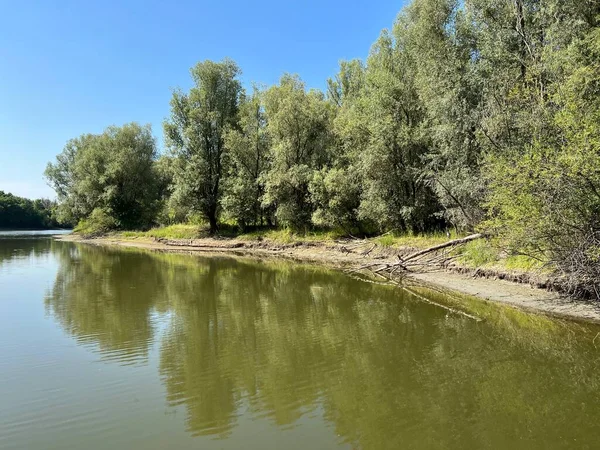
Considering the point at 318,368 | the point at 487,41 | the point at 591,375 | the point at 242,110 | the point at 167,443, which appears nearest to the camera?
the point at 167,443

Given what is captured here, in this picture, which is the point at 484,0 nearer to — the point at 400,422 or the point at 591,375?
the point at 591,375

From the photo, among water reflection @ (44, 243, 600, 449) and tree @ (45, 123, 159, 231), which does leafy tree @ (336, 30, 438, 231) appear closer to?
water reflection @ (44, 243, 600, 449)

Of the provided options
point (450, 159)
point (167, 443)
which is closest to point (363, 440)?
point (167, 443)

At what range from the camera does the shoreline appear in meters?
13.3

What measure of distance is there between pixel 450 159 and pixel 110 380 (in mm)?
19417

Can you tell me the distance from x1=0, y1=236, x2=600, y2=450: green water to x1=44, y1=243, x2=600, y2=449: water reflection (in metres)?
0.04

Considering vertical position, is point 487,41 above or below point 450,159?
above

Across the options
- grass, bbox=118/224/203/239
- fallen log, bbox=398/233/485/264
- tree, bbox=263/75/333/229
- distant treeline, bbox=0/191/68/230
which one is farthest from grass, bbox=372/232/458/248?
distant treeline, bbox=0/191/68/230

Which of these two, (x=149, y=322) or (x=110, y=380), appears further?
(x=149, y=322)

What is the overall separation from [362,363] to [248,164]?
118 ft

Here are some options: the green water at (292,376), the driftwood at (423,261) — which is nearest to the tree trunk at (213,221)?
the driftwood at (423,261)

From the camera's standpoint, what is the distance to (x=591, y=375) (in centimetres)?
826

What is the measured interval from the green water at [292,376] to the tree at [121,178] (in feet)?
151

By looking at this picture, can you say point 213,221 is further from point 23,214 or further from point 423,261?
point 23,214
